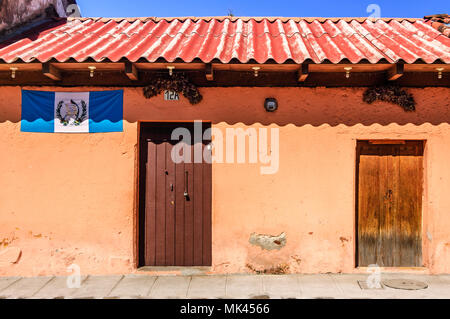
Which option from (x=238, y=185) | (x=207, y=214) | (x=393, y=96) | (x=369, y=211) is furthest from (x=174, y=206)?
(x=393, y=96)

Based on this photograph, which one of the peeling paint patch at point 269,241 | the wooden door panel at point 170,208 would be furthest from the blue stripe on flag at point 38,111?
the peeling paint patch at point 269,241

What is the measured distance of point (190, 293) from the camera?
14.8 ft

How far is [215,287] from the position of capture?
4.69 m

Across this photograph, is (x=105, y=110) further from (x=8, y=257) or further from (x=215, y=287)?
(x=215, y=287)

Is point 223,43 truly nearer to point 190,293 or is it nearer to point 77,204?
point 77,204

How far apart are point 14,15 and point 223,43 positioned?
168 inches

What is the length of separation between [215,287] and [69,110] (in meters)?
3.68

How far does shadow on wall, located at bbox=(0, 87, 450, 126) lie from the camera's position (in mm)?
5254

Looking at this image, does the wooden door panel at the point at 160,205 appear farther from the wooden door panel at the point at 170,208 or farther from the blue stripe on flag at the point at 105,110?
the blue stripe on flag at the point at 105,110

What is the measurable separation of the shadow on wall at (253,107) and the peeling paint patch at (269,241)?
1854 millimetres

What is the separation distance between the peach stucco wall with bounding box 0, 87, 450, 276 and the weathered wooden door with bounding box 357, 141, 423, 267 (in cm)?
18

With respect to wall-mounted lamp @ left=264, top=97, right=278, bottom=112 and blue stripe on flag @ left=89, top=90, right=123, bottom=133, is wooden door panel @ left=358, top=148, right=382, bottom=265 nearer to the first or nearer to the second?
wall-mounted lamp @ left=264, top=97, right=278, bottom=112
